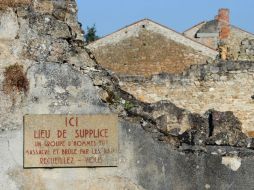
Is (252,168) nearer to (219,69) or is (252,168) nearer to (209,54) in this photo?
(219,69)

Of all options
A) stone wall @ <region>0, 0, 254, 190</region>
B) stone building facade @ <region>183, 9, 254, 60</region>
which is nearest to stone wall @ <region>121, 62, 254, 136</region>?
stone wall @ <region>0, 0, 254, 190</region>

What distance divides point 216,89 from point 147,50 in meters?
10.2

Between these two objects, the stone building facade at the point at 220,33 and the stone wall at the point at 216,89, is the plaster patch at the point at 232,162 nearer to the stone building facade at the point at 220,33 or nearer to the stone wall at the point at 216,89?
the stone wall at the point at 216,89

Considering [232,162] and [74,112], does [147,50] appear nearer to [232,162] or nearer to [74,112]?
[74,112]

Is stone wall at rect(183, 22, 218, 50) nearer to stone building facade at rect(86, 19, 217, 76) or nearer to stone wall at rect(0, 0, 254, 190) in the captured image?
stone building facade at rect(86, 19, 217, 76)

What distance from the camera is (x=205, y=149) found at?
380 inches

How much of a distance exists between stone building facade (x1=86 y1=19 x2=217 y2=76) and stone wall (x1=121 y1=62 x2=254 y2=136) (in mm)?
9367

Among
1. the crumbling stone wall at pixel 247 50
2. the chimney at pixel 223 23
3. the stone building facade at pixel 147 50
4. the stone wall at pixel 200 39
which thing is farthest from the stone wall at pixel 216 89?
the stone wall at pixel 200 39

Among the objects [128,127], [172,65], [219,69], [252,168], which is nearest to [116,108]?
[128,127]

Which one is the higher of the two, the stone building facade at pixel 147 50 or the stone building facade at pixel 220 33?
the stone building facade at pixel 220 33

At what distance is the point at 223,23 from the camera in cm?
4459

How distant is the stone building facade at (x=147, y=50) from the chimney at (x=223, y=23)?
11.1 metres

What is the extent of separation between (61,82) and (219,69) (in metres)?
12.6

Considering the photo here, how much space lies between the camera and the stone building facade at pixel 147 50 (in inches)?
1245
